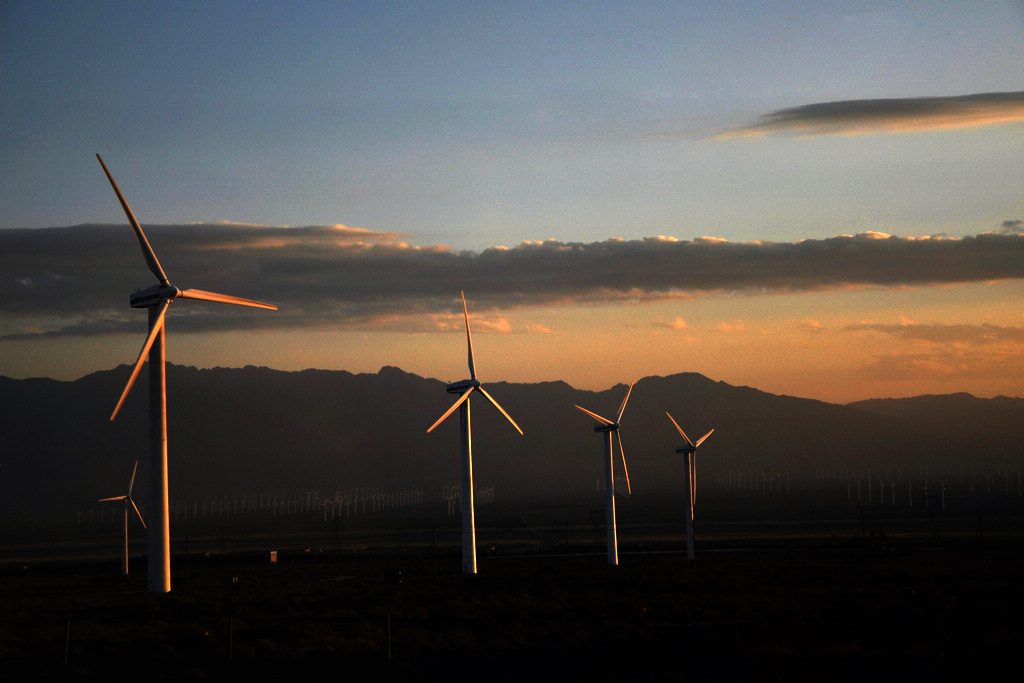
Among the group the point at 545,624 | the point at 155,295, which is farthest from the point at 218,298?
the point at 545,624

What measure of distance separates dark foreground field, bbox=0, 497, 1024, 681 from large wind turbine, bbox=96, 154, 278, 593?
4.44 metres

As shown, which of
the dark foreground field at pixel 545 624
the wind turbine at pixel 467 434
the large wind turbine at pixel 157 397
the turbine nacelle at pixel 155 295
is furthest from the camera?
the wind turbine at pixel 467 434

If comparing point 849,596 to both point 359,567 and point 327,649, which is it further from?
point 359,567

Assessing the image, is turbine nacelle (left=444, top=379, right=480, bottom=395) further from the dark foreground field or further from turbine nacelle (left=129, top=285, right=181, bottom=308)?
turbine nacelle (left=129, top=285, right=181, bottom=308)

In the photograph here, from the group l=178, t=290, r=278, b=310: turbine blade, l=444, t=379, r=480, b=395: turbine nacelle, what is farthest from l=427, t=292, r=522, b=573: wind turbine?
l=178, t=290, r=278, b=310: turbine blade

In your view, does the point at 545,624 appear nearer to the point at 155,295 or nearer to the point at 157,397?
the point at 157,397

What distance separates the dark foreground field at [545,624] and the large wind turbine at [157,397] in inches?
175

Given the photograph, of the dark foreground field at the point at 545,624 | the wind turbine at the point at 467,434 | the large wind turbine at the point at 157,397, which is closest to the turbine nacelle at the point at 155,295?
the large wind turbine at the point at 157,397

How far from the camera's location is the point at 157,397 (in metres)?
56.8

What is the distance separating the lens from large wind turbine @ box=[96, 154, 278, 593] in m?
55.8

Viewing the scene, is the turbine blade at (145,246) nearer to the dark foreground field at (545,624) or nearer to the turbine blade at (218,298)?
the turbine blade at (218,298)

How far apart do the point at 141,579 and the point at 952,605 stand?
91.0 meters

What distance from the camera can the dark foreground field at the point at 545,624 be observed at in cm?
4162

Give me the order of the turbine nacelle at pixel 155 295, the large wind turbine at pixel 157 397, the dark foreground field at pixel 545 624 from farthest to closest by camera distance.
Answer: the turbine nacelle at pixel 155 295
the large wind turbine at pixel 157 397
the dark foreground field at pixel 545 624
